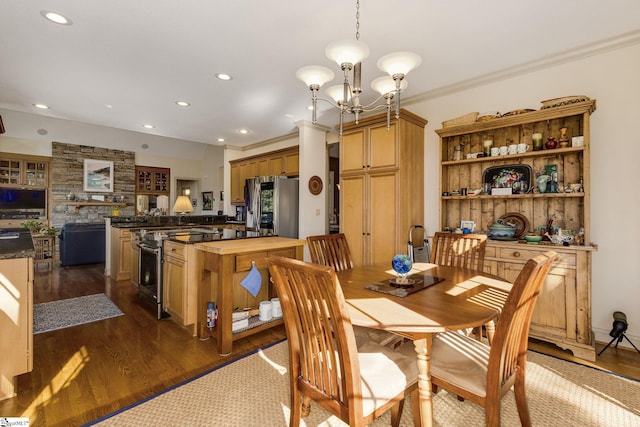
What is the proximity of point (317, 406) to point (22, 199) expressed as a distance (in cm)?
848

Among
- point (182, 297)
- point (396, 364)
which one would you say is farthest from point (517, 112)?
point (182, 297)

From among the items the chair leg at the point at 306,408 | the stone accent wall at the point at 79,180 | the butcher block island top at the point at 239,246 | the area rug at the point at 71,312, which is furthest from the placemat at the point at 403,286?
the stone accent wall at the point at 79,180

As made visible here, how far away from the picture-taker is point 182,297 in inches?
110

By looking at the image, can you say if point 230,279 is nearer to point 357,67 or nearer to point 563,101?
point 357,67

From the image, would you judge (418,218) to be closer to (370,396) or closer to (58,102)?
(370,396)

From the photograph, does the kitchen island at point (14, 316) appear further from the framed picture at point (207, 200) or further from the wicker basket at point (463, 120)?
the framed picture at point (207, 200)

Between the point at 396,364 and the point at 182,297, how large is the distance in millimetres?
2173

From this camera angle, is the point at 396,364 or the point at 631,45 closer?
the point at 396,364

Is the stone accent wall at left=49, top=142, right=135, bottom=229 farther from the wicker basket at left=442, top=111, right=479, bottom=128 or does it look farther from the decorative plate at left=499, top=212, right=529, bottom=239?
the decorative plate at left=499, top=212, right=529, bottom=239

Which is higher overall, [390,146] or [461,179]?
[390,146]

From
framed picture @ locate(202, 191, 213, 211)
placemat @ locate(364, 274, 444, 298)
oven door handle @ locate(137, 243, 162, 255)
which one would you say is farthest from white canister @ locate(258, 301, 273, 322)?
framed picture @ locate(202, 191, 213, 211)

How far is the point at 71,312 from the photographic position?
10.8ft

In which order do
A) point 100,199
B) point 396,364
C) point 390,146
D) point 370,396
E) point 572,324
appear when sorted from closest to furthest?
point 370,396, point 396,364, point 572,324, point 390,146, point 100,199

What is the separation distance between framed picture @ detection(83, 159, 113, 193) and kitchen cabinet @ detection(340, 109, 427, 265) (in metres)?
7.08
